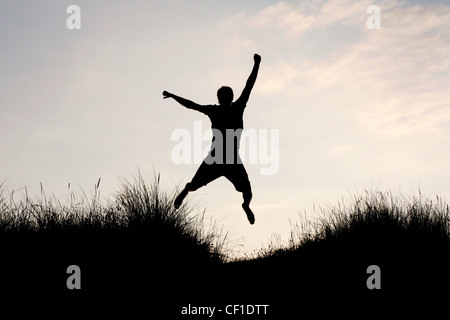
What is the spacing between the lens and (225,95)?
6672 mm

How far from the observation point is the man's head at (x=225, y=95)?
263 inches

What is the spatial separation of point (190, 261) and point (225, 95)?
2.32 metres

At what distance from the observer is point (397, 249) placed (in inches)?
225

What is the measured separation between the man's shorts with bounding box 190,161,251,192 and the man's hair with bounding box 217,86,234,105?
89 centimetres

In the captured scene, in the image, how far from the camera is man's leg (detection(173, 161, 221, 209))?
22.2 feet

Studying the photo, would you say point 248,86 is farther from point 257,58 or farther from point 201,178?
point 201,178

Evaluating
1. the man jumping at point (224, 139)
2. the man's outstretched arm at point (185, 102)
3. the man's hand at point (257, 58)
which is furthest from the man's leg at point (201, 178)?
Result: the man's hand at point (257, 58)

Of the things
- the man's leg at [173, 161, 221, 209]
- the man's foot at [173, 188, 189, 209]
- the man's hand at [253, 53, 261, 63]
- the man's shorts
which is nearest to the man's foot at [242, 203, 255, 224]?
the man's shorts

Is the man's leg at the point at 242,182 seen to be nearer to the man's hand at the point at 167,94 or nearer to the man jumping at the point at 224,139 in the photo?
the man jumping at the point at 224,139

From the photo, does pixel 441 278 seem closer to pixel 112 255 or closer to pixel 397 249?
pixel 397 249
